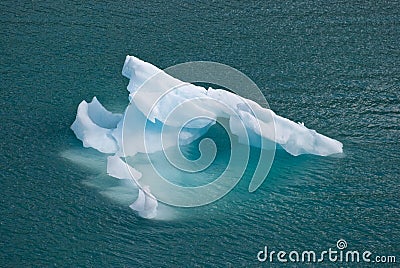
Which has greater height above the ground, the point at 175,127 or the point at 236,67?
the point at 236,67

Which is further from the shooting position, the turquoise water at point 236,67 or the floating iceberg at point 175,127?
the floating iceberg at point 175,127

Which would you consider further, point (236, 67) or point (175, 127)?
point (236, 67)

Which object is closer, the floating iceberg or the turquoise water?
the turquoise water

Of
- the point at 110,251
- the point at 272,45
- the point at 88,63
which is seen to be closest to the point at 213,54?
the point at 272,45

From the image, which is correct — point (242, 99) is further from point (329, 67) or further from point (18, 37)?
point (18, 37)
